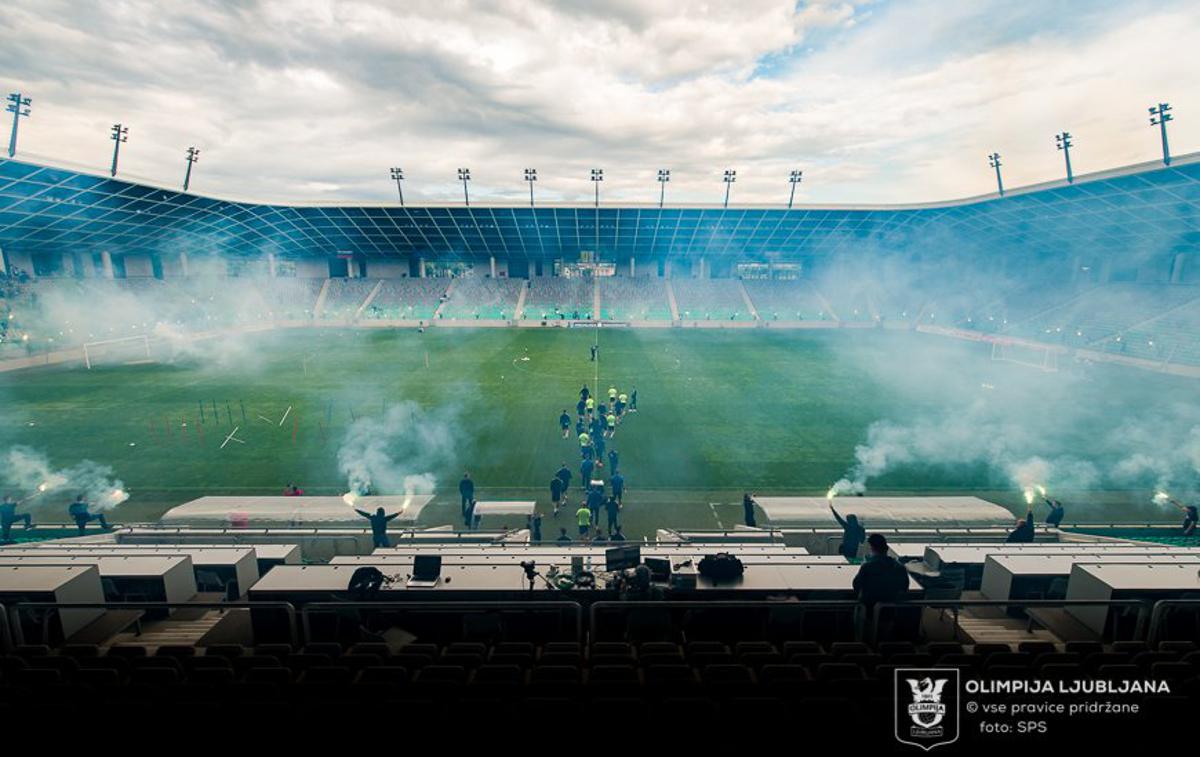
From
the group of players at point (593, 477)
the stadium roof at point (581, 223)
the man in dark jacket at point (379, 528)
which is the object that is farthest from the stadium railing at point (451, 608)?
the stadium roof at point (581, 223)

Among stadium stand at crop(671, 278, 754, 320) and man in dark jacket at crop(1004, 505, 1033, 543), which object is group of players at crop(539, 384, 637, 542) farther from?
stadium stand at crop(671, 278, 754, 320)

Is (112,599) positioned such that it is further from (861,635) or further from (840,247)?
(840,247)

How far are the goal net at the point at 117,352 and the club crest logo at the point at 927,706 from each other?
46.6 m

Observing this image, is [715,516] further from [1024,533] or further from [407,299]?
[407,299]

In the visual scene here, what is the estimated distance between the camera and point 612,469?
1691 cm

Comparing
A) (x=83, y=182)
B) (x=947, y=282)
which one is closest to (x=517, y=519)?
(x=83, y=182)

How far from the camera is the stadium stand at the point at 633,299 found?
62438 mm

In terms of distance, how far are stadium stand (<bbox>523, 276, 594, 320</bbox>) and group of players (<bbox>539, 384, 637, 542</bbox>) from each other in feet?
123

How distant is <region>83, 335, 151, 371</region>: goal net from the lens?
37938 mm

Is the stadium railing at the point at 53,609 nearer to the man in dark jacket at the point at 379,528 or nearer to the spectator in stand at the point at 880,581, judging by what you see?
the man in dark jacket at the point at 379,528

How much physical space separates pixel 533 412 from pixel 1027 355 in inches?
1462

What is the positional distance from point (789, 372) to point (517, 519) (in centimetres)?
2465

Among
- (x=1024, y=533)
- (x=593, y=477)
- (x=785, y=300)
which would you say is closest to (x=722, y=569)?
(x=1024, y=533)

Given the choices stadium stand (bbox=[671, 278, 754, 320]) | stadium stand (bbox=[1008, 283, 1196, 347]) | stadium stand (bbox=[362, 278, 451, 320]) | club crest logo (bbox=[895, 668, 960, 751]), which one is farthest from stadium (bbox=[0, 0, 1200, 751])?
stadium stand (bbox=[362, 278, 451, 320])
